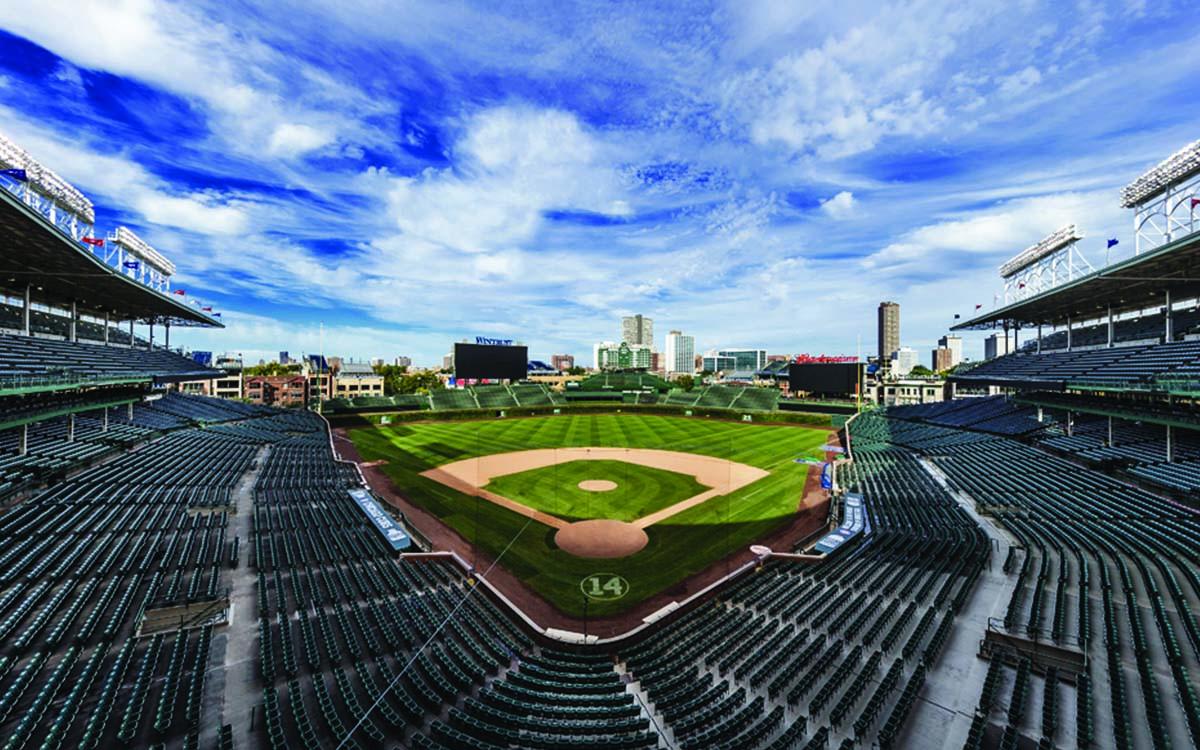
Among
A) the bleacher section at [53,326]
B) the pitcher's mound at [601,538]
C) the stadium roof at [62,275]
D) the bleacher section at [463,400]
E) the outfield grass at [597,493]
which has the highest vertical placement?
the stadium roof at [62,275]

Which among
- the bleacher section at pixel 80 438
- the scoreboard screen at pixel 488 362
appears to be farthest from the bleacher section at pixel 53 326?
the scoreboard screen at pixel 488 362

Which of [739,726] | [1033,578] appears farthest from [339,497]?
[1033,578]

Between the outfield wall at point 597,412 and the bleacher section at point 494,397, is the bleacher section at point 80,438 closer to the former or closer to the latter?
the outfield wall at point 597,412

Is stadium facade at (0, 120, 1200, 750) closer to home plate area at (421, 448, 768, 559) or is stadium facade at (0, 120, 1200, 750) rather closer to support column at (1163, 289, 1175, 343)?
home plate area at (421, 448, 768, 559)

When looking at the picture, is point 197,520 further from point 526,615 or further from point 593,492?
point 593,492

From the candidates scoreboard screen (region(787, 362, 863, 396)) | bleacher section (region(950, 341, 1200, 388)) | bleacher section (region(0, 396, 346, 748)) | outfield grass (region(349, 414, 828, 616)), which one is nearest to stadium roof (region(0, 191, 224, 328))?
bleacher section (region(0, 396, 346, 748))

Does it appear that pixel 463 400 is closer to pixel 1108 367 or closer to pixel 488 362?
pixel 488 362

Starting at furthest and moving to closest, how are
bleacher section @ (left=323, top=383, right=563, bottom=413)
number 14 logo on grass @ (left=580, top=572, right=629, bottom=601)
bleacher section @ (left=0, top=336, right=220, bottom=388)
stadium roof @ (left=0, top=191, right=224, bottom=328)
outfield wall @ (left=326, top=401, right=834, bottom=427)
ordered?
bleacher section @ (left=323, top=383, right=563, bottom=413) < outfield wall @ (left=326, top=401, right=834, bottom=427) < bleacher section @ (left=0, top=336, right=220, bottom=388) < stadium roof @ (left=0, top=191, right=224, bottom=328) < number 14 logo on grass @ (left=580, top=572, right=629, bottom=601)
